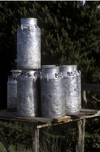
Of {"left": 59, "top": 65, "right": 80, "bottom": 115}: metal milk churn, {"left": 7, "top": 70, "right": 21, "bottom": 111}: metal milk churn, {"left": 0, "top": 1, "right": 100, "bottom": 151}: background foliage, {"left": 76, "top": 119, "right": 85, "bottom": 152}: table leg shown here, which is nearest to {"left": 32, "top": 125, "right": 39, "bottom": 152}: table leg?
{"left": 59, "top": 65, "right": 80, "bottom": 115}: metal milk churn

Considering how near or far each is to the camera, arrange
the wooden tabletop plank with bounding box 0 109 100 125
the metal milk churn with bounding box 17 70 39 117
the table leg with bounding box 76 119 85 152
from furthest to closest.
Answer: the table leg with bounding box 76 119 85 152
the metal milk churn with bounding box 17 70 39 117
the wooden tabletop plank with bounding box 0 109 100 125

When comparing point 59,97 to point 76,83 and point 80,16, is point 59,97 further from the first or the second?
point 80,16

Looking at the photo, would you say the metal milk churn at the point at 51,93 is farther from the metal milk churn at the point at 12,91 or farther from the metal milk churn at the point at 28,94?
Answer: the metal milk churn at the point at 12,91

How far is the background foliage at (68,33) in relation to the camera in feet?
20.1

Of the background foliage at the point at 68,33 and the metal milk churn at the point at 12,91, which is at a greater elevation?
the background foliage at the point at 68,33

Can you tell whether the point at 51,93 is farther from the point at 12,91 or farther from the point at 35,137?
the point at 12,91

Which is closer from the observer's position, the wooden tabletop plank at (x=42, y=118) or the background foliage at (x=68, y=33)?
the wooden tabletop plank at (x=42, y=118)

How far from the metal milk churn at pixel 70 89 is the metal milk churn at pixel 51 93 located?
0.71 feet

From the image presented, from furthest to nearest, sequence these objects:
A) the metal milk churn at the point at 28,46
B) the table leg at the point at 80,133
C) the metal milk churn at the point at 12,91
→ the table leg at the point at 80,133
the metal milk churn at the point at 12,91
the metal milk churn at the point at 28,46

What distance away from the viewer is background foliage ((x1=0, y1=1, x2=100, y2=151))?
612 centimetres

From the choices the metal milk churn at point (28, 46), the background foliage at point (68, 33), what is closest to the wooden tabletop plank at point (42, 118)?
the metal milk churn at point (28, 46)

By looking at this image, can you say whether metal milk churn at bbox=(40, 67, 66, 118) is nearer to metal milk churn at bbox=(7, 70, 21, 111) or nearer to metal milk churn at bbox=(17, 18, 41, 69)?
metal milk churn at bbox=(17, 18, 41, 69)

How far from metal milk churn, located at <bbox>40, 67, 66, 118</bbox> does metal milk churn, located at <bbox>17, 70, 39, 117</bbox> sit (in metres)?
0.10

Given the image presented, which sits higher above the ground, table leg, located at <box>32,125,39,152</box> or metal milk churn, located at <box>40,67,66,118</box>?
metal milk churn, located at <box>40,67,66,118</box>
